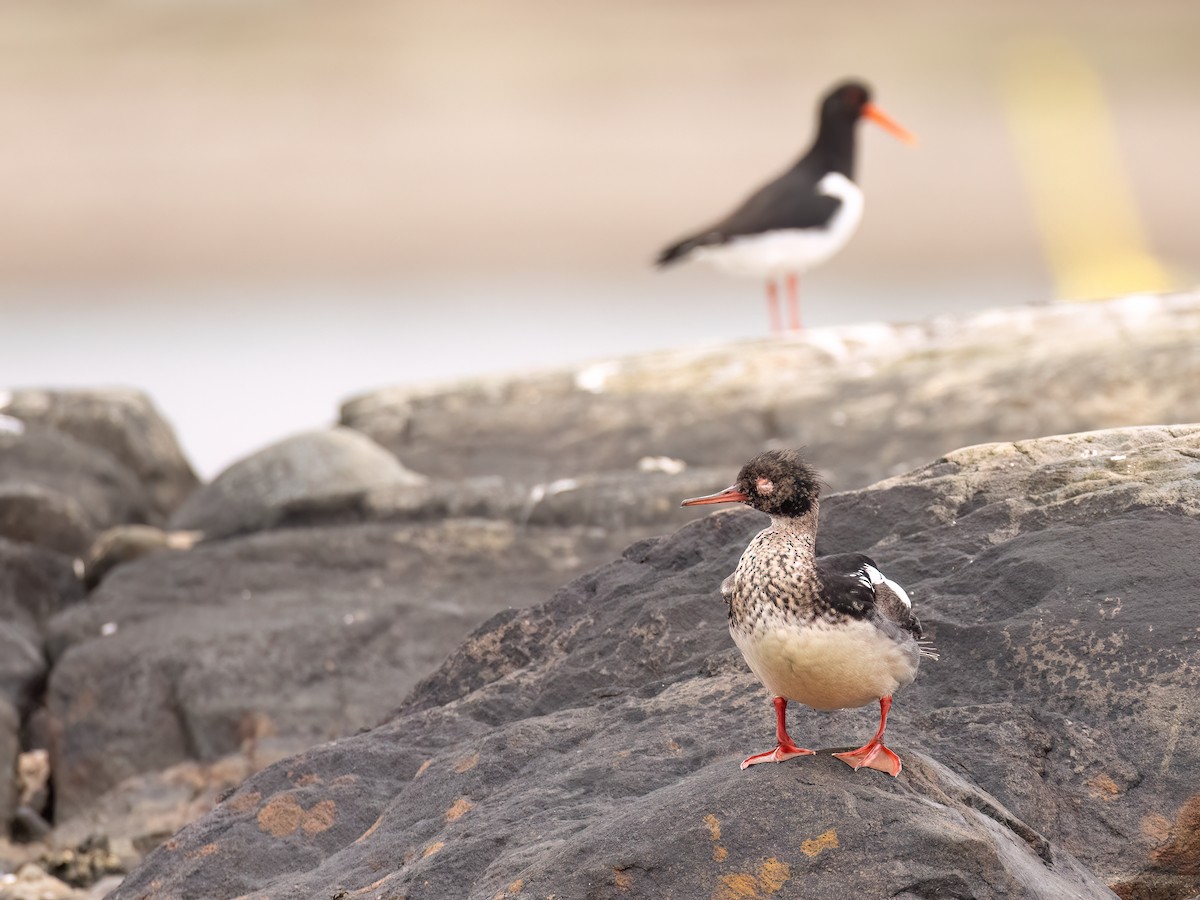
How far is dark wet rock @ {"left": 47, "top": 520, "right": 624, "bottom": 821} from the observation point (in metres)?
10.1

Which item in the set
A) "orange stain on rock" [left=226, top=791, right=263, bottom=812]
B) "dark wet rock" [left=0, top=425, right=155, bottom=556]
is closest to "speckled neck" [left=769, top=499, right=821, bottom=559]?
"orange stain on rock" [left=226, top=791, right=263, bottom=812]

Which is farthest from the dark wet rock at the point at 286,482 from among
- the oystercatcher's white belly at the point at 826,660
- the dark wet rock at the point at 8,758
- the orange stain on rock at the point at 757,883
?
the orange stain on rock at the point at 757,883

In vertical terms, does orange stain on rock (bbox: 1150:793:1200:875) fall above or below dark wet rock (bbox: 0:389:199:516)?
below

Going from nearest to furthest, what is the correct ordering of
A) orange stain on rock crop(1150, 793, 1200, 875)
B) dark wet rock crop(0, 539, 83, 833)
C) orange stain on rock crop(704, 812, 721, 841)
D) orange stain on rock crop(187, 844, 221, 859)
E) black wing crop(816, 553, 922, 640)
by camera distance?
orange stain on rock crop(704, 812, 721, 841) → black wing crop(816, 553, 922, 640) → orange stain on rock crop(1150, 793, 1200, 875) → orange stain on rock crop(187, 844, 221, 859) → dark wet rock crop(0, 539, 83, 833)

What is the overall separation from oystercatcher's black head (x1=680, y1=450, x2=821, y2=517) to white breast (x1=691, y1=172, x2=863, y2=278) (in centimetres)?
1137

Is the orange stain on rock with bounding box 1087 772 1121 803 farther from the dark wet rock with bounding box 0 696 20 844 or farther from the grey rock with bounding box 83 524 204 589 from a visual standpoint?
the grey rock with bounding box 83 524 204 589

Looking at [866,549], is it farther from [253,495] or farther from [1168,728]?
[253,495]

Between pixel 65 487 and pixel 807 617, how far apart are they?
1152 cm

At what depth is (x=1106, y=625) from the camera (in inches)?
223

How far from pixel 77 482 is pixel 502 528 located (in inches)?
198

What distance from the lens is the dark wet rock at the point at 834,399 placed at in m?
13.5

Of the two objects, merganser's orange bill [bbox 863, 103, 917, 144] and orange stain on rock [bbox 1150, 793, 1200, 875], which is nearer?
orange stain on rock [bbox 1150, 793, 1200, 875]

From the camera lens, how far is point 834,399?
1462cm

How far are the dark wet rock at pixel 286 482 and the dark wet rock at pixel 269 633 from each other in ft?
2.07
